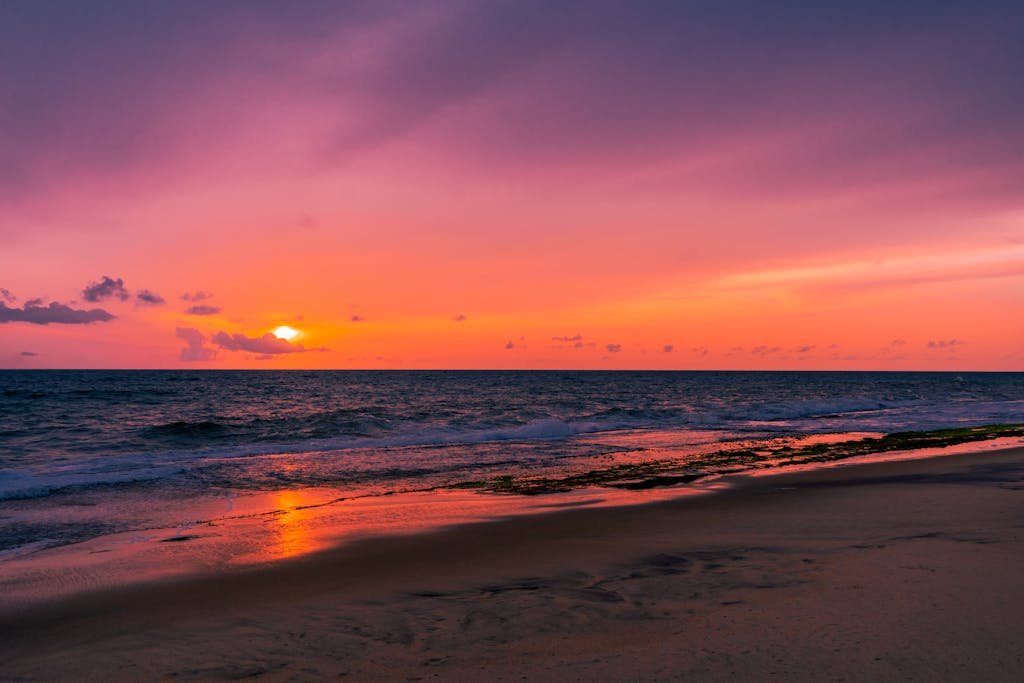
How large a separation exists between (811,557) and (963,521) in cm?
373

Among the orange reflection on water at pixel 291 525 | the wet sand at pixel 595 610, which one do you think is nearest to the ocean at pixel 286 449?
the orange reflection on water at pixel 291 525

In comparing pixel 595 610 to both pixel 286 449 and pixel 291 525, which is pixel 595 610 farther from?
pixel 286 449

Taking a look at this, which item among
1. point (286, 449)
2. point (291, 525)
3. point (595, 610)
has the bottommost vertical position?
point (286, 449)

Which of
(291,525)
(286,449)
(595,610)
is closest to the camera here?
(595,610)

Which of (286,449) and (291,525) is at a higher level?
(291,525)

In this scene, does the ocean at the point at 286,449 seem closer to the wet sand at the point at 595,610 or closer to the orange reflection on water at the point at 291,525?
the orange reflection on water at the point at 291,525

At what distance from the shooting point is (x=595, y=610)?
7.23 metres

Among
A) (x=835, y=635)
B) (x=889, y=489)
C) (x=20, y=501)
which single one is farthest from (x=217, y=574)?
(x=889, y=489)

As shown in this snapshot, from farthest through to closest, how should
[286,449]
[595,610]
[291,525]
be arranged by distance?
[286,449] < [291,525] < [595,610]

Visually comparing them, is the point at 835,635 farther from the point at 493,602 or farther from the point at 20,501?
the point at 20,501

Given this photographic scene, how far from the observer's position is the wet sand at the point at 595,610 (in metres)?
5.77

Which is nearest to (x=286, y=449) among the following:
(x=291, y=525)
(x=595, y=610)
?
(x=291, y=525)

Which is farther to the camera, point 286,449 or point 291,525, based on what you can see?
point 286,449

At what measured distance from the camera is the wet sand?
577 centimetres
